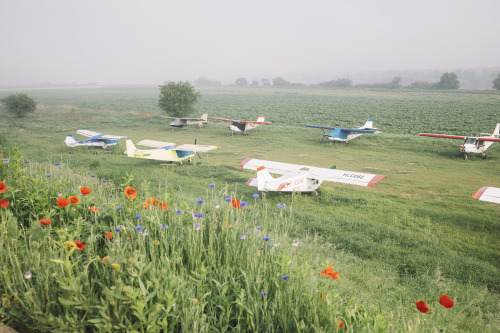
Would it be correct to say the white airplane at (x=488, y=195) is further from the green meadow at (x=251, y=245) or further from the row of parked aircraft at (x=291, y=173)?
the green meadow at (x=251, y=245)

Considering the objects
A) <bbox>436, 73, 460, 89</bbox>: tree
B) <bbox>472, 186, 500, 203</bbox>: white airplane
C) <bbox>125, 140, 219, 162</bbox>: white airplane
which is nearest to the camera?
<bbox>472, 186, 500, 203</bbox>: white airplane

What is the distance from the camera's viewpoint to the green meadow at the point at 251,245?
2416mm

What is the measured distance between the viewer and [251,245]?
10.8ft

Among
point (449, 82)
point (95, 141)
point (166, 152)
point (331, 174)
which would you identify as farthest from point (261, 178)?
point (449, 82)

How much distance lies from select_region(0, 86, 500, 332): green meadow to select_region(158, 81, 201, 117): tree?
17.9 metres

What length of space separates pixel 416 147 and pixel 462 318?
70.1ft

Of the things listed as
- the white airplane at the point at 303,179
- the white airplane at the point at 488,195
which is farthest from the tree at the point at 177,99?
the white airplane at the point at 488,195

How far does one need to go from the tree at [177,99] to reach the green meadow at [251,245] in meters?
17.9

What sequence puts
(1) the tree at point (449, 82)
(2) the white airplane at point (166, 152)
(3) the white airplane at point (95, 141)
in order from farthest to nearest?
(1) the tree at point (449, 82) < (3) the white airplane at point (95, 141) < (2) the white airplane at point (166, 152)

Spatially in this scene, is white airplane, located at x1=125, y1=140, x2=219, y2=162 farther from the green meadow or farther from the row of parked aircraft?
the green meadow

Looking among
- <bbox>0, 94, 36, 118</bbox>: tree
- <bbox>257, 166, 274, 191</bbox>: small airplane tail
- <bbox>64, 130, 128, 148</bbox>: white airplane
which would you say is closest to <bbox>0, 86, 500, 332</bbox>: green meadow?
<bbox>257, 166, 274, 191</bbox>: small airplane tail

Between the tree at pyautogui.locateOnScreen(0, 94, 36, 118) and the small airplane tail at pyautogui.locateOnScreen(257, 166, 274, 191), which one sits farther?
the tree at pyautogui.locateOnScreen(0, 94, 36, 118)

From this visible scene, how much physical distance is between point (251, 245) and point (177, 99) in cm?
4049

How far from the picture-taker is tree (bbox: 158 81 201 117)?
4069cm
